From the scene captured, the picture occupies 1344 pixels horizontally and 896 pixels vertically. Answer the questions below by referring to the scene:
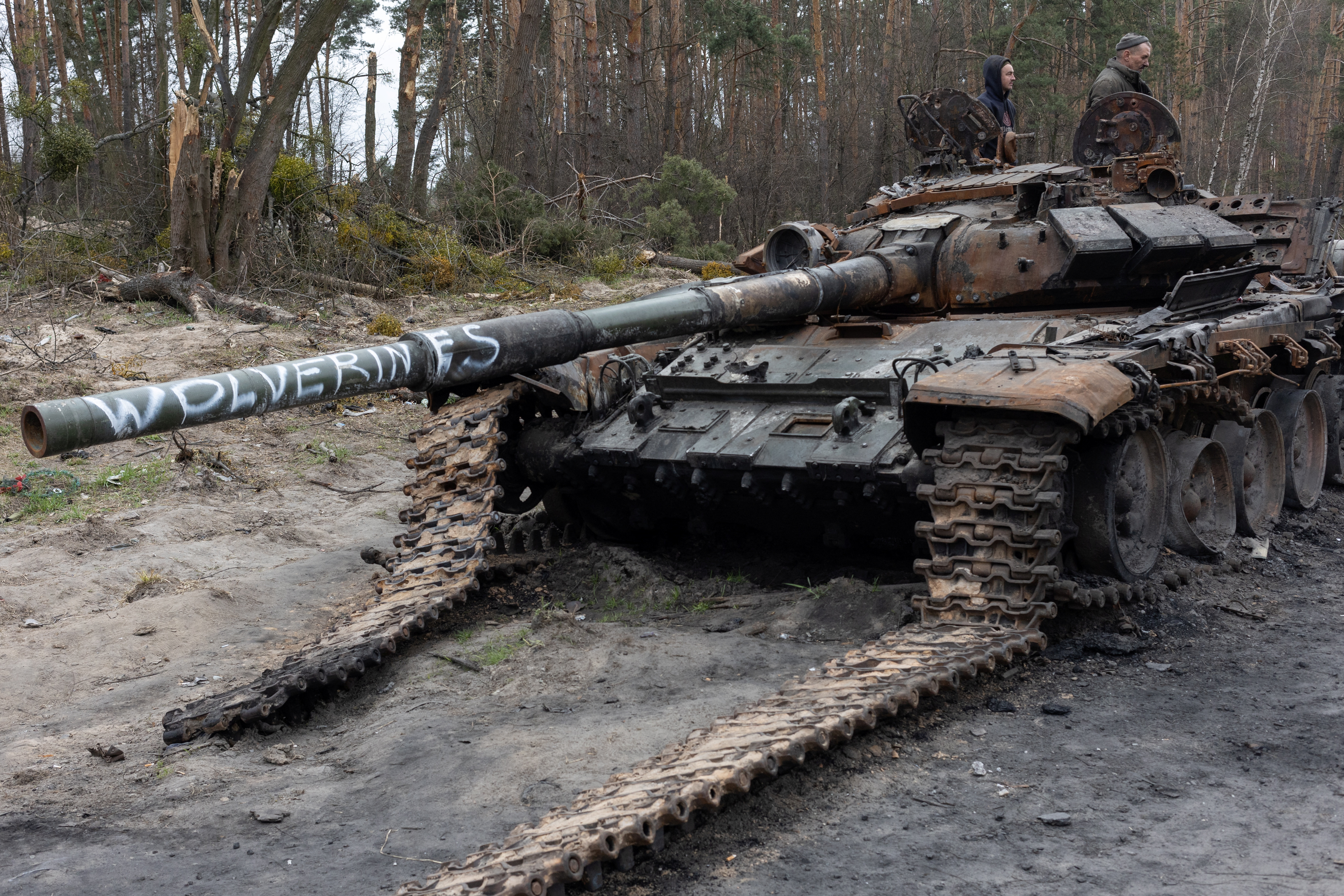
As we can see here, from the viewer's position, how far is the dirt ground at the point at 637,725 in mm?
3570

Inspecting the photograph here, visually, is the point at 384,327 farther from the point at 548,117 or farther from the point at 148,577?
the point at 548,117

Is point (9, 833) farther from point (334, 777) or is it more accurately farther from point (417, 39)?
point (417, 39)

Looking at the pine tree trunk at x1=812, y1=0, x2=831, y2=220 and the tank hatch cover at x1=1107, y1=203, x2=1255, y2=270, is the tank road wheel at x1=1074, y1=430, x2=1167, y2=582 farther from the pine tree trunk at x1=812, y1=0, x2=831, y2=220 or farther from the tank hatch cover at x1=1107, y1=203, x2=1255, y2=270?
the pine tree trunk at x1=812, y1=0, x2=831, y2=220

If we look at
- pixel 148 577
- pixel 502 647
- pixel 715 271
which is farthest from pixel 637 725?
pixel 715 271

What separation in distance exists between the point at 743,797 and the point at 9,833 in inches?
98.6

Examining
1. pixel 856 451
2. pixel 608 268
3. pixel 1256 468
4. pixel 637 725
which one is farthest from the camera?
pixel 608 268

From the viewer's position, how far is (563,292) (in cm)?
1514

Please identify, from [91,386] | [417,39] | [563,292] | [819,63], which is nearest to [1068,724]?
[91,386]

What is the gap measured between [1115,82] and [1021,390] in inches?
165

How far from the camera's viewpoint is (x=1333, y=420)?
932 centimetres

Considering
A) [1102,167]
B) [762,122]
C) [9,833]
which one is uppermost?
[762,122]

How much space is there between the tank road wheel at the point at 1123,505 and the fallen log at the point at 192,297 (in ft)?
31.1

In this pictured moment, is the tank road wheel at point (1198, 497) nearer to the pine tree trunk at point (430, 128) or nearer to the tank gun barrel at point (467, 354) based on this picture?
the tank gun barrel at point (467, 354)

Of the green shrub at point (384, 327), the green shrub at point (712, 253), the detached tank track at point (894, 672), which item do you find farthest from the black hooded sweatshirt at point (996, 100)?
the green shrub at point (712, 253)
